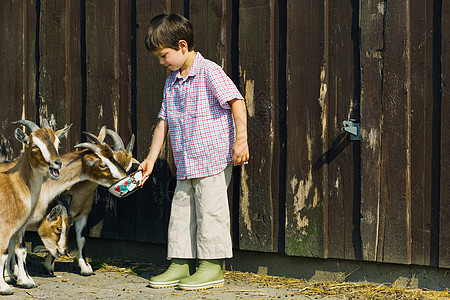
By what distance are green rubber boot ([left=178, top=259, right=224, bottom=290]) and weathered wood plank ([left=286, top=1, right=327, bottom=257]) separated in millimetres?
672

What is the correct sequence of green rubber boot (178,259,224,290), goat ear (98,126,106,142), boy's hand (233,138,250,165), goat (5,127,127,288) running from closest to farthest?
boy's hand (233,138,250,165) < green rubber boot (178,259,224,290) < goat (5,127,127,288) < goat ear (98,126,106,142)

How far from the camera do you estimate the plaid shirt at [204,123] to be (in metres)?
5.77

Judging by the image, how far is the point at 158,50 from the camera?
5.72 m

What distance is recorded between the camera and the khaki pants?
577 centimetres

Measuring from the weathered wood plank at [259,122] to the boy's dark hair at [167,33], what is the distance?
0.67 m

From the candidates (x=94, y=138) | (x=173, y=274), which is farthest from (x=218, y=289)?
(x=94, y=138)

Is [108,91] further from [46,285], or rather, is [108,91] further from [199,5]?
[46,285]

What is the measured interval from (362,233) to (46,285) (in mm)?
2799

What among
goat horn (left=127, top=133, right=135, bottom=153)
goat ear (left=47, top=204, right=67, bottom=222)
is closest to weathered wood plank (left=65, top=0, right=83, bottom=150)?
goat horn (left=127, top=133, right=135, bottom=153)

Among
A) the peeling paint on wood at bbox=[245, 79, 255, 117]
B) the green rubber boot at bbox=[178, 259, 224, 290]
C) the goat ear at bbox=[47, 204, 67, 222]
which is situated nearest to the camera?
the green rubber boot at bbox=[178, 259, 224, 290]

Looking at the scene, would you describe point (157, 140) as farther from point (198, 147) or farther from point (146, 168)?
point (198, 147)

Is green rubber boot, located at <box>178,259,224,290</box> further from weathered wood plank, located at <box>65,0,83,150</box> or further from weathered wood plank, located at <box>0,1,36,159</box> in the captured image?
weathered wood plank, located at <box>0,1,36,159</box>

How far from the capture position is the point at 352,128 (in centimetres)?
565

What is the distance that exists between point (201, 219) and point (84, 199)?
1504mm
